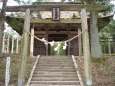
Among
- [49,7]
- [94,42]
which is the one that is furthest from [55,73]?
[94,42]

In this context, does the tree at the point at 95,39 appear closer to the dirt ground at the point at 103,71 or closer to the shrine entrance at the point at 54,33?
the dirt ground at the point at 103,71

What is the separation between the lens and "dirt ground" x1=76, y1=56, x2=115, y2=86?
41.6 feet

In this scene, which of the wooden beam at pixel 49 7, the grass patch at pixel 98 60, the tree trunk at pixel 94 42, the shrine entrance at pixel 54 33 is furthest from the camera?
the shrine entrance at pixel 54 33

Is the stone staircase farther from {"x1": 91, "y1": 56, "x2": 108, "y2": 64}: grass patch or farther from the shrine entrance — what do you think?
the shrine entrance

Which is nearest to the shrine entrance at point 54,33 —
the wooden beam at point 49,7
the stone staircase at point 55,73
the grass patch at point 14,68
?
the stone staircase at point 55,73

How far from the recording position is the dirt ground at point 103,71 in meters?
12.7

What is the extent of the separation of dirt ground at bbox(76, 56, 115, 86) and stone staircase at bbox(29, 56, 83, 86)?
56cm

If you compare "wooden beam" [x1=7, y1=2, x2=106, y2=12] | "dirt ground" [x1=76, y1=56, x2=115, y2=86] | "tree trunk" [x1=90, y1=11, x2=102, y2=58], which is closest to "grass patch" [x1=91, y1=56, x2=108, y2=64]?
"dirt ground" [x1=76, y1=56, x2=115, y2=86]

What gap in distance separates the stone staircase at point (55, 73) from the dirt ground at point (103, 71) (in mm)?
561

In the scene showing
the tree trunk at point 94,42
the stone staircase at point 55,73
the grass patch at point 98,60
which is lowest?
the stone staircase at point 55,73

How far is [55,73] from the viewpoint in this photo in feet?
45.8

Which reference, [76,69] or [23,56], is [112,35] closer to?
[76,69]

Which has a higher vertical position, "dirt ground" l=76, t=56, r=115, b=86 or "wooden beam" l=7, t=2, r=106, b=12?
"wooden beam" l=7, t=2, r=106, b=12

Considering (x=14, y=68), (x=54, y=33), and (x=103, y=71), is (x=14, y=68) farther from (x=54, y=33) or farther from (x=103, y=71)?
(x=54, y=33)
